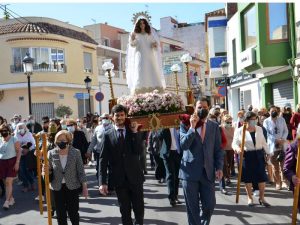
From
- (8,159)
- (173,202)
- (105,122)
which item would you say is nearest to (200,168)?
(173,202)

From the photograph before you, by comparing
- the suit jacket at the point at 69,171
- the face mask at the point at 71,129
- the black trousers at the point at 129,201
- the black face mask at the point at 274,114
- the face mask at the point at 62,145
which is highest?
the black face mask at the point at 274,114

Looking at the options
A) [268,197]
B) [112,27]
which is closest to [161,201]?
[268,197]

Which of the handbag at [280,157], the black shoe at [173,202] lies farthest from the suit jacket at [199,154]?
the handbag at [280,157]

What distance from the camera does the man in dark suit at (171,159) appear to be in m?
8.85

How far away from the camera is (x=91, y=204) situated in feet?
31.6

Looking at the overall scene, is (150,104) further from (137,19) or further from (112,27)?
(112,27)

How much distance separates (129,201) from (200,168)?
1.12 m

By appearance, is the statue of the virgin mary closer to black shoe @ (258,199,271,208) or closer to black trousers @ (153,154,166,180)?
black shoe @ (258,199,271,208)

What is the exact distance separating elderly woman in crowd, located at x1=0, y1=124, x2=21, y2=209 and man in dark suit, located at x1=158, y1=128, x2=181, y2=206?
343 cm

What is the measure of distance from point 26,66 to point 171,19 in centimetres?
4182

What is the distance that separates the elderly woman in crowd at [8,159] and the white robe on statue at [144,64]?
128 inches

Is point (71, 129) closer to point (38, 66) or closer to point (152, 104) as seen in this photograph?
point (152, 104)

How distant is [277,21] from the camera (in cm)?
1792

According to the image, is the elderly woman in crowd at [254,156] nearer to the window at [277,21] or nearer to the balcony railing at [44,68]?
the window at [277,21]
